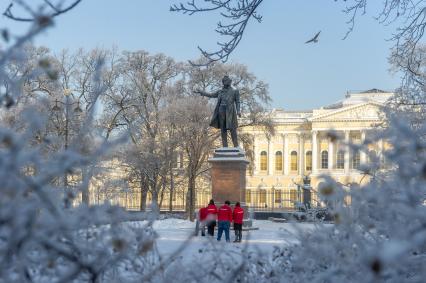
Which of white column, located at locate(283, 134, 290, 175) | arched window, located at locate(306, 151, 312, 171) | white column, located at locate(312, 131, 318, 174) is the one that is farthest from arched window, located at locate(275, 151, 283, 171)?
white column, located at locate(312, 131, 318, 174)

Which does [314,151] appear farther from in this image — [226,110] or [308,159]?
[226,110]

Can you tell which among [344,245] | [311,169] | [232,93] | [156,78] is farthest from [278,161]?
[344,245]

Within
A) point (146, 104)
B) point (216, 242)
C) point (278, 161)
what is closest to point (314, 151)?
point (278, 161)

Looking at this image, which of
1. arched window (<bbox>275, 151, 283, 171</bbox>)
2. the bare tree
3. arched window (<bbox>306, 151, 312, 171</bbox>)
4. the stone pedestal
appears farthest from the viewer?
arched window (<bbox>275, 151, 283, 171</bbox>)

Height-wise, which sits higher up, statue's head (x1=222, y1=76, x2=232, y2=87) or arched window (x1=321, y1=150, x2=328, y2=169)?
arched window (x1=321, y1=150, x2=328, y2=169)

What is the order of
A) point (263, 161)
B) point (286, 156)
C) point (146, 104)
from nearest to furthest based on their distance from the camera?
point (146, 104) → point (286, 156) → point (263, 161)

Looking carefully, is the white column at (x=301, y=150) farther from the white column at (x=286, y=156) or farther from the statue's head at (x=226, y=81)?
the statue's head at (x=226, y=81)

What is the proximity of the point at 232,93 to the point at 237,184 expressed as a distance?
3.03 m

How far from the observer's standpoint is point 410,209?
214 cm

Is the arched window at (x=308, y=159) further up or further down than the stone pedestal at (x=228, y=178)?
further up

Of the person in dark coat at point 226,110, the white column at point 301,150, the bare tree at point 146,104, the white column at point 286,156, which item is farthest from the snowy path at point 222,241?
the white column at point 286,156

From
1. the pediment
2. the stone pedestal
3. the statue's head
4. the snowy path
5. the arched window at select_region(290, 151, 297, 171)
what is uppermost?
the pediment

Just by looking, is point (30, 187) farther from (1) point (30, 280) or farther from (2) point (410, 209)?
(2) point (410, 209)

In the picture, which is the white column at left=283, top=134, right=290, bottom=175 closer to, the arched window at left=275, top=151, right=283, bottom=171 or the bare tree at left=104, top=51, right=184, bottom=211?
the arched window at left=275, top=151, right=283, bottom=171
